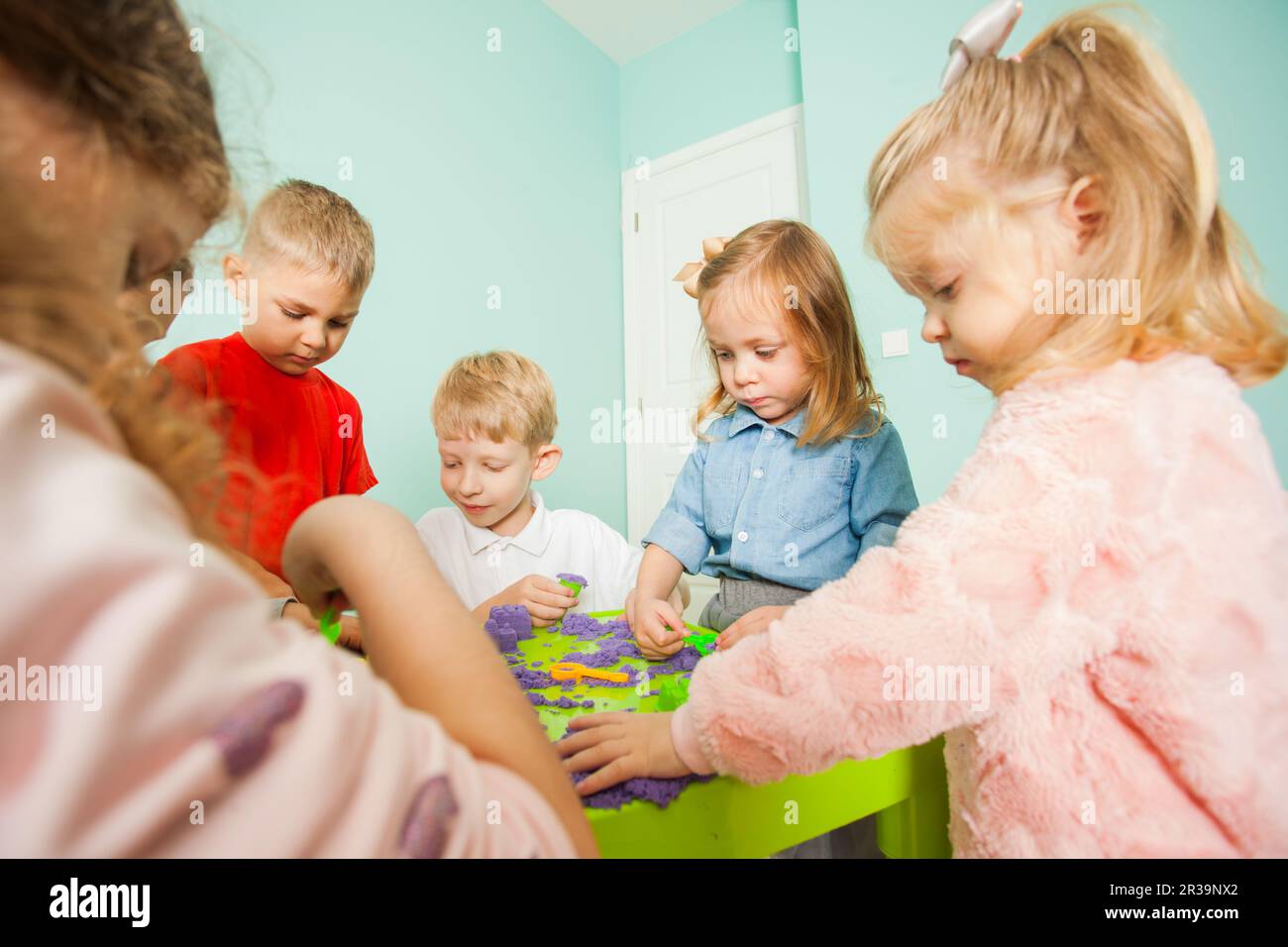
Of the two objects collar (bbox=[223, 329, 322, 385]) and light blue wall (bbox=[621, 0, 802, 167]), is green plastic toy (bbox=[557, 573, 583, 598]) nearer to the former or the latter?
collar (bbox=[223, 329, 322, 385])

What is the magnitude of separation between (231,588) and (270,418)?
1137 mm

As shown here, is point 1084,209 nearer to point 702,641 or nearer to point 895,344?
point 702,641

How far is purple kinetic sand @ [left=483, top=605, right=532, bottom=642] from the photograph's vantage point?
34.0 inches

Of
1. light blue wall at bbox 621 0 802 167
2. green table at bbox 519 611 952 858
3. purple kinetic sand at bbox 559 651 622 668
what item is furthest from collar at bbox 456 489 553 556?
light blue wall at bbox 621 0 802 167

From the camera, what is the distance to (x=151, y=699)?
17cm

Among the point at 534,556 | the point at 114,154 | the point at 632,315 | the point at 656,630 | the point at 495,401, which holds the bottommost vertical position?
the point at 656,630

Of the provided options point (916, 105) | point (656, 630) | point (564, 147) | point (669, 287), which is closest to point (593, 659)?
point (656, 630)

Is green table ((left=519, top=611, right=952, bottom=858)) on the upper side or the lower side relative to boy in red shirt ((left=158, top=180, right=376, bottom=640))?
lower

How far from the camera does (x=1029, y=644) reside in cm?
42

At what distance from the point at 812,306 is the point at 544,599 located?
653 millimetres

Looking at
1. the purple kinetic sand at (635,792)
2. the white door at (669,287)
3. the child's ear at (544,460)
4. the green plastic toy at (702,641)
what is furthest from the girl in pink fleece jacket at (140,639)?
the white door at (669,287)

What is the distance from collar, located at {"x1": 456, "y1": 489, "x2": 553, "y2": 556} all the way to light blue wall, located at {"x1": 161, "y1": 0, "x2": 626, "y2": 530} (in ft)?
2.05

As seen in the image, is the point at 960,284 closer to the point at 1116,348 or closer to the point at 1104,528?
the point at 1116,348
